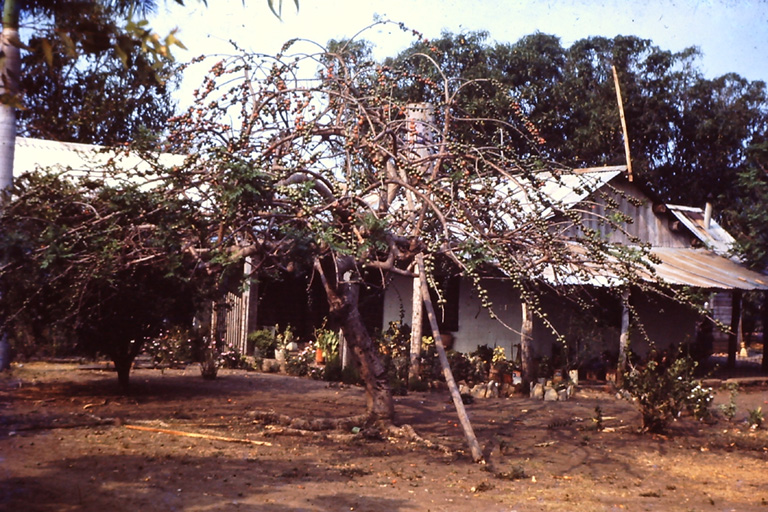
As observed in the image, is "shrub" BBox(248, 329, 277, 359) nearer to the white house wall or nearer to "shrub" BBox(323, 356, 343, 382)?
"shrub" BBox(323, 356, 343, 382)

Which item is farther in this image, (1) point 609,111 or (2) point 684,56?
(2) point 684,56

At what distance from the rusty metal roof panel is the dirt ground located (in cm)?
400

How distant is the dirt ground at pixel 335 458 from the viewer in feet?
20.5

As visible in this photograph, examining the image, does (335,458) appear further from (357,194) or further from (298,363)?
(298,363)

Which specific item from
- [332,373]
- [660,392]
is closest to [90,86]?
[332,373]

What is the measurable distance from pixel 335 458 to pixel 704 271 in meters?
12.5

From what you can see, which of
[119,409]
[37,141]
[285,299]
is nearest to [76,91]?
[37,141]

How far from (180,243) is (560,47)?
25993 millimetres

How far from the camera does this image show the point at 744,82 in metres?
32.0

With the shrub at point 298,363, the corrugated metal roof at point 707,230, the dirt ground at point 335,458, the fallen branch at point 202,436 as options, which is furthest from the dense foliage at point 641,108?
the fallen branch at point 202,436

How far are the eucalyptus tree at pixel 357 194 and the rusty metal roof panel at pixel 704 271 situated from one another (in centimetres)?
741

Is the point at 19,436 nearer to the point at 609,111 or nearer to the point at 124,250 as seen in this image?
the point at 124,250

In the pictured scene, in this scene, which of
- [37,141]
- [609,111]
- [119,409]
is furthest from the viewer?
[609,111]

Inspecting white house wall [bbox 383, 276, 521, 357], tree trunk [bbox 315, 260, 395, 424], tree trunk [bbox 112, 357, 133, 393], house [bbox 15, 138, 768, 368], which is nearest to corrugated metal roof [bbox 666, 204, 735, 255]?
house [bbox 15, 138, 768, 368]
